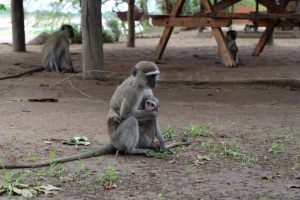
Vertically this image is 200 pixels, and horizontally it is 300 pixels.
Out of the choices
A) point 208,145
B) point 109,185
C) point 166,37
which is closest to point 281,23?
point 166,37

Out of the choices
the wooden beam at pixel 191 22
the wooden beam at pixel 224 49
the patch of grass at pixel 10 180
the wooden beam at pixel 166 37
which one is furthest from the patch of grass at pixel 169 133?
the wooden beam at pixel 166 37

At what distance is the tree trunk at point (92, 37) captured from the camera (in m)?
10.8

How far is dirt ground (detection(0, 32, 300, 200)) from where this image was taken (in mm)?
4715

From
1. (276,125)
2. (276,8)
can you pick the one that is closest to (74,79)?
(276,125)

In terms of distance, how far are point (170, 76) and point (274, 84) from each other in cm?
220

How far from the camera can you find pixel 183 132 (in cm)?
680

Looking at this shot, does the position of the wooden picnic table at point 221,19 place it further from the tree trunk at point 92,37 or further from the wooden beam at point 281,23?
the tree trunk at point 92,37

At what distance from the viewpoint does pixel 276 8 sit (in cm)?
1466

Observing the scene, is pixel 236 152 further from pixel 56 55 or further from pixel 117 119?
pixel 56 55

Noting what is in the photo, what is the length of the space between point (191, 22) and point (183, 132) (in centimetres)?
711

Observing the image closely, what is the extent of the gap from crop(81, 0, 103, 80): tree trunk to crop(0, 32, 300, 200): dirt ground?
372mm

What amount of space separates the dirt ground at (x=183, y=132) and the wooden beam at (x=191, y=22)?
1020 mm

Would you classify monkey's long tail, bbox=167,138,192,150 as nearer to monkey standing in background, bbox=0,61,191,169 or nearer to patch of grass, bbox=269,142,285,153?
monkey standing in background, bbox=0,61,191,169

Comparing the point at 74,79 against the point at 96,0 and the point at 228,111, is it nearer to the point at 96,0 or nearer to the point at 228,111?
the point at 96,0
